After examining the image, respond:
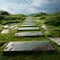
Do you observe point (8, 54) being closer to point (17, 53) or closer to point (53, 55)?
point (17, 53)

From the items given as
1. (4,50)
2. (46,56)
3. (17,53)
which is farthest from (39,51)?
(4,50)

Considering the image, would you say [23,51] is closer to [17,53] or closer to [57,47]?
[17,53]

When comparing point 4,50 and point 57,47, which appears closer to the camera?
point 4,50

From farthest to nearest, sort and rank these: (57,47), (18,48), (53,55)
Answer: (57,47) → (18,48) → (53,55)

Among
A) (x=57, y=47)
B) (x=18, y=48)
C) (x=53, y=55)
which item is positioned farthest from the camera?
(x=57, y=47)

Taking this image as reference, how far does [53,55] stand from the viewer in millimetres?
5293

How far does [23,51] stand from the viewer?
5480 millimetres

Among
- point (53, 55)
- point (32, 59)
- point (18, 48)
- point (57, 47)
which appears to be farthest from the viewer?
point (57, 47)

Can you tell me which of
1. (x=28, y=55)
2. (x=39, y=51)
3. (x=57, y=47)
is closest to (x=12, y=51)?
(x=28, y=55)

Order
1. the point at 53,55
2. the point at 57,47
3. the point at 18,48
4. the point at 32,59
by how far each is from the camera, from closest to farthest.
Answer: the point at 32,59, the point at 53,55, the point at 18,48, the point at 57,47

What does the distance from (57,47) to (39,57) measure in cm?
127

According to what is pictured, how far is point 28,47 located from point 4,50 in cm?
92

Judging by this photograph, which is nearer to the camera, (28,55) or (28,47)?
(28,55)

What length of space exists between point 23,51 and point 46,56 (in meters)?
0.86
